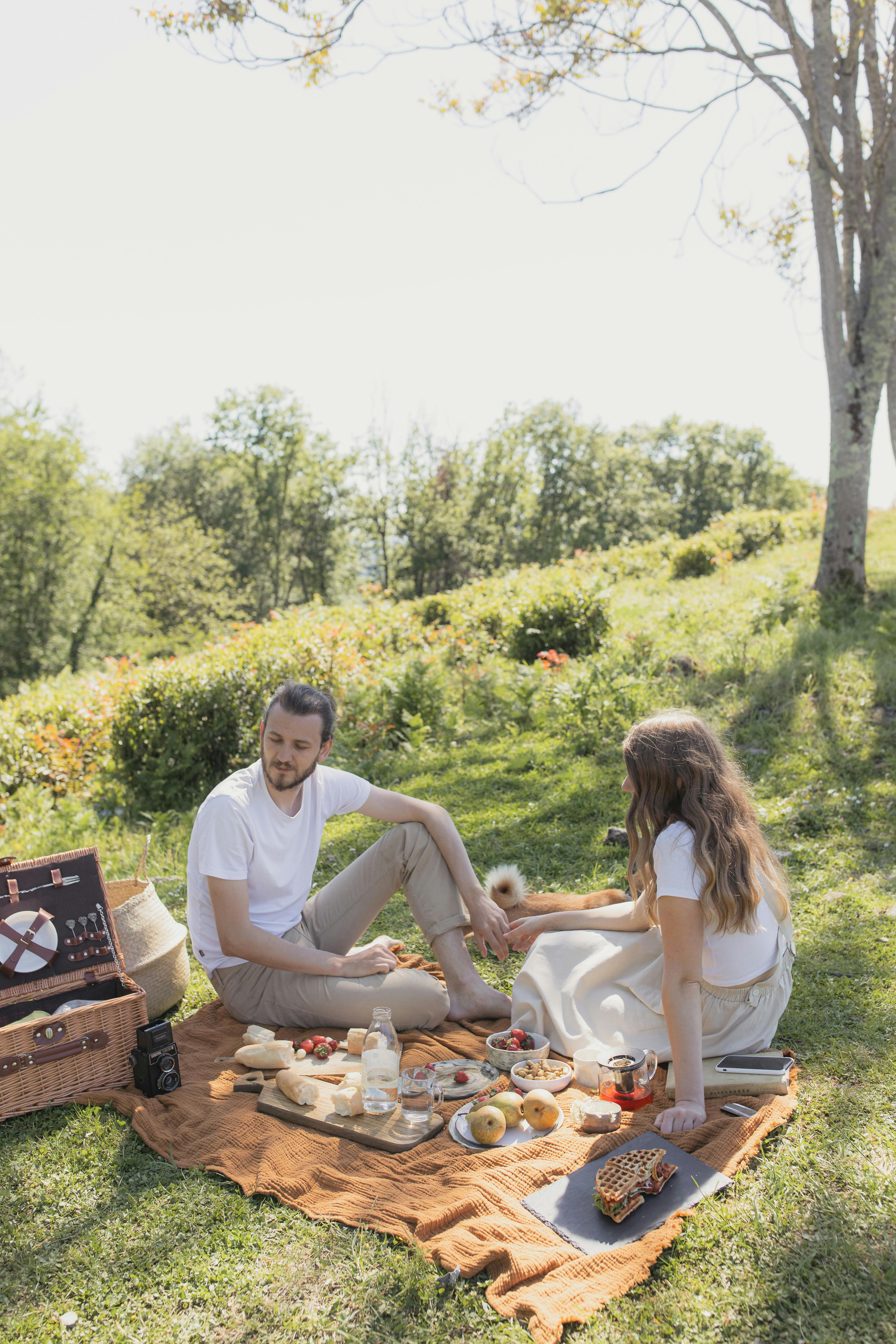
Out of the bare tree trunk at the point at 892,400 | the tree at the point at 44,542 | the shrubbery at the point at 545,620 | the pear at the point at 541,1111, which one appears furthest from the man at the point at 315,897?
the tree at the point at 44,542

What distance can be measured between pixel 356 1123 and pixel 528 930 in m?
1.08

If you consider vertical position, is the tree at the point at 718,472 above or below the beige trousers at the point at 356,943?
above

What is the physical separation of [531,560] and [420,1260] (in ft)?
125

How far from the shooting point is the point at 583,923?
375cm

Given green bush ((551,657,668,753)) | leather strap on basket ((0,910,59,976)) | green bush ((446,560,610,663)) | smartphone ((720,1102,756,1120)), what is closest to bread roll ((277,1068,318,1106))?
leather strap on basket ((0,910,59,976))

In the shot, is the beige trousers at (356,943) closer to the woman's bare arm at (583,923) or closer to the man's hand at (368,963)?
the man's hand at (368,963)

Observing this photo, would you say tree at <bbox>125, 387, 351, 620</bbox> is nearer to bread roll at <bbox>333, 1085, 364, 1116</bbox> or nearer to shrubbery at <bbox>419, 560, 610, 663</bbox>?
shrubbery at <bbox>419, 560, 610, 663</bbox>

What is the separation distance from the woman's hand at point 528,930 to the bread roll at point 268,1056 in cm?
101

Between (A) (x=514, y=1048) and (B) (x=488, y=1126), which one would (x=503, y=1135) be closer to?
(B) (x=488, y=1126)

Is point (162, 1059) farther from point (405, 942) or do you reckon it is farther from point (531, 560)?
point (531, 560)

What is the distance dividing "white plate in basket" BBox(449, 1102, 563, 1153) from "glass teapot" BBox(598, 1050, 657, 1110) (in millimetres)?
220

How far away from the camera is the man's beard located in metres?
3.70

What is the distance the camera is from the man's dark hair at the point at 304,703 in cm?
362

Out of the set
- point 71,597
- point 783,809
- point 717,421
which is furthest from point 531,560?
point 783,809
